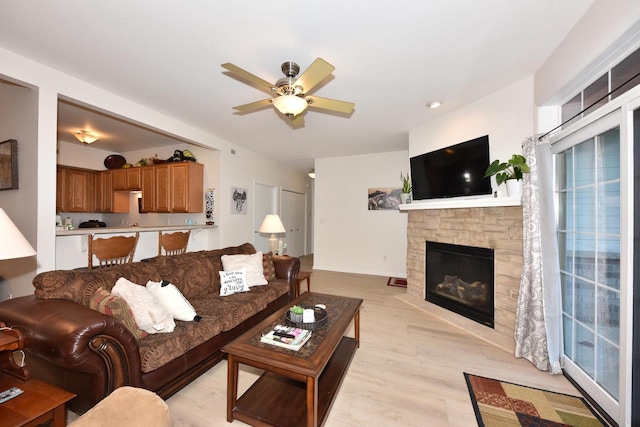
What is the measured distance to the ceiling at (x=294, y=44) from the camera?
1719 millimetres

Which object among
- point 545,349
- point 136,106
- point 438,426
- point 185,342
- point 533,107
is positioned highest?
point 136,106

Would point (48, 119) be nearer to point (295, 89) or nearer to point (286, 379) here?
point (295, 89)

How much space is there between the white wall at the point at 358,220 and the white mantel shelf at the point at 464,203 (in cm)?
153

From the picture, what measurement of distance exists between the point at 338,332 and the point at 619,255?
1.83 metres

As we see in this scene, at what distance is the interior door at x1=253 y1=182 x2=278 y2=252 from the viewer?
5615 millimetres

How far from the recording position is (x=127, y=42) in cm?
205

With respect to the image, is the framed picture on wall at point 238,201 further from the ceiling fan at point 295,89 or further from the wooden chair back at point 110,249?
the ceiling fan at point 295,89

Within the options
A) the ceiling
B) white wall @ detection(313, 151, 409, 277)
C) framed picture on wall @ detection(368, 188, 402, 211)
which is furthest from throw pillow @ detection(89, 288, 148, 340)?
framed picture on wall @ detection(368, 188, 402, 211)

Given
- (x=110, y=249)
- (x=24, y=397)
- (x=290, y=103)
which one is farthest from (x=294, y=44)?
(x=110, y=249)

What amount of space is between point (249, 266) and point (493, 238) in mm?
2716

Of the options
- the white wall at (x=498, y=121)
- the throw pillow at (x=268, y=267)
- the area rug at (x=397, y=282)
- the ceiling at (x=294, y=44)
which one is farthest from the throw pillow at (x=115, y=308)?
the area rug at (x=397, y=282)

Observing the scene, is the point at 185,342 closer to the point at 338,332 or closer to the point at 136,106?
the point at 338,332

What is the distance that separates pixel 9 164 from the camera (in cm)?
258

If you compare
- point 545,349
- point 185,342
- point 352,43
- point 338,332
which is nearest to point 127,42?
point 352,43
